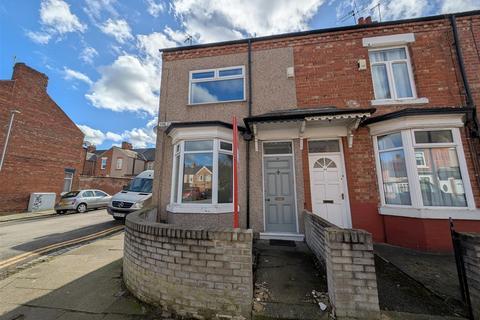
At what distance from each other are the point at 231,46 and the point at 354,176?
6.13 metres

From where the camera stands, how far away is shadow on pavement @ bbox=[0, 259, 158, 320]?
2.99 meters

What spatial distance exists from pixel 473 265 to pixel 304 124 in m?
4.06

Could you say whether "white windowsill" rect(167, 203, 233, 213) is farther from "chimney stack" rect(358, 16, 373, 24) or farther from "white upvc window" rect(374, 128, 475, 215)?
"chimney stack" rect(358, 16, 373, 24)

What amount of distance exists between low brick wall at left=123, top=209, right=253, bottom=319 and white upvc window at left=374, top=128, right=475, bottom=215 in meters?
5.01

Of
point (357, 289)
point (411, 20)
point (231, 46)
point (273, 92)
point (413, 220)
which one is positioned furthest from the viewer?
point (231, 46)

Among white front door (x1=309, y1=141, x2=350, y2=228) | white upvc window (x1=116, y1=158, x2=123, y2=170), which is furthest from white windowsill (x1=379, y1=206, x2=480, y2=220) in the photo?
white upvc window (x1=116, y1=158, x2=123, y2=170)

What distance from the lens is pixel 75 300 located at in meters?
3.38

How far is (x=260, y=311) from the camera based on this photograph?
9.03 feet

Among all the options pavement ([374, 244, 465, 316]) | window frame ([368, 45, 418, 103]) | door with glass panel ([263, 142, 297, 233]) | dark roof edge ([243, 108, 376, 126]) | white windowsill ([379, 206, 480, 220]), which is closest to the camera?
pavement ([374, 244, 465, 316])

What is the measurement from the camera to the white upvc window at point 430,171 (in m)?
5.27

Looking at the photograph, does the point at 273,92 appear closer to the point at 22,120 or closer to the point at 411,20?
the point at 411,20

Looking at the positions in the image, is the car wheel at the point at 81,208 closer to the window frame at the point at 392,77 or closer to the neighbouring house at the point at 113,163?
the window frame at the point at 392,77

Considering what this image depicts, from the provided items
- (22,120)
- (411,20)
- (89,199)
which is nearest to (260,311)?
(411,20)

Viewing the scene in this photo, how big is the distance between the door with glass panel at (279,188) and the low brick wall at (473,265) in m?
3.63
